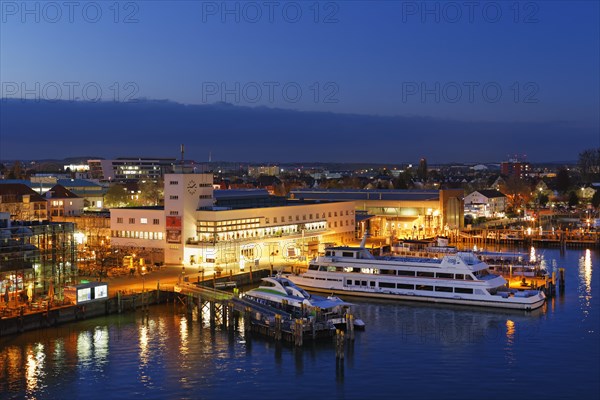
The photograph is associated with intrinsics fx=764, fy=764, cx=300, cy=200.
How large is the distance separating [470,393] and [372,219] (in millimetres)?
40071

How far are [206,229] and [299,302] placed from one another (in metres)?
14.2

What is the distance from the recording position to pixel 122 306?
29875 mm

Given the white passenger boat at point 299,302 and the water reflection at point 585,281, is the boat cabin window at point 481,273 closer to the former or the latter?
the water reflection at point 585,281

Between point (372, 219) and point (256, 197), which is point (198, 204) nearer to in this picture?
point (256, 197)

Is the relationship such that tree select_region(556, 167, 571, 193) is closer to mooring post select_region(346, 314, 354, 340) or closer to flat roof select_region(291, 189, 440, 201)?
flat roof select_region(291, 189, 440, 201)

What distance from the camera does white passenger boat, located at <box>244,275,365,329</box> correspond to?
26781 millimetres

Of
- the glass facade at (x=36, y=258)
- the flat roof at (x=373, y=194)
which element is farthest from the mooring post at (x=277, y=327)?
the flat roof at (x=373, y=194)

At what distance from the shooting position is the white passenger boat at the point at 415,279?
31.2 metres

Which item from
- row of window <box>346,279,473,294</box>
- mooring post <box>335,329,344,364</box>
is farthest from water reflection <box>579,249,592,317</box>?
mooring post <box>335,329,344,364</box>

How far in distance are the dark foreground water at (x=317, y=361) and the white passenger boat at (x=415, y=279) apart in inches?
53.4

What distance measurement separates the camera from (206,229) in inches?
1604

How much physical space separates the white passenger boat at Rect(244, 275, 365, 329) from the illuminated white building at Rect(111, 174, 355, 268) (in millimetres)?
10615

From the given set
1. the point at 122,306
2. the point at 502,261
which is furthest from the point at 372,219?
the point at 122,306

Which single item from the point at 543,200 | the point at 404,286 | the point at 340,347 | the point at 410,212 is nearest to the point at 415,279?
the point at 404,286
